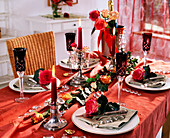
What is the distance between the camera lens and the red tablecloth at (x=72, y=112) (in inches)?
39.0

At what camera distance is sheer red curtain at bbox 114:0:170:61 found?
14.0ft

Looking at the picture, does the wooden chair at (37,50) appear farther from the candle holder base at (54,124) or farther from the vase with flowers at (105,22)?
the candle holder base at (54,124)

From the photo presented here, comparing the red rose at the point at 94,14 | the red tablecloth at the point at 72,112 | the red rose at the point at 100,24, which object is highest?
the red rose at the point at 94,14

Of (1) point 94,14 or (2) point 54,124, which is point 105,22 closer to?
(1) point 94,14

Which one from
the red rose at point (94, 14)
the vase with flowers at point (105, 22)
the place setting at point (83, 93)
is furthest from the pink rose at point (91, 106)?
the red rose at point (94, 14)

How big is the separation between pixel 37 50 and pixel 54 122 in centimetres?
113

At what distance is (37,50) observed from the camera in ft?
6.77

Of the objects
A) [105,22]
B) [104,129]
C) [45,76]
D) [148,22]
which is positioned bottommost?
[104,129]

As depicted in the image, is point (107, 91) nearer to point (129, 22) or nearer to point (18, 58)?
point (18, 58)

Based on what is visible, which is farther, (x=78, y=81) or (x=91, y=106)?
(x=78, y=81)

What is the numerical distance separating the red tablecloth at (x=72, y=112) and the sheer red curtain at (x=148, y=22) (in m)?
3.08

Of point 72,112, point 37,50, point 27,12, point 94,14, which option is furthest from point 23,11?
point 72,112

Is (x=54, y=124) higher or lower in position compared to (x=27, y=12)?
lower

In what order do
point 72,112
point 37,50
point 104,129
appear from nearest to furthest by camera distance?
point 104,129
point 72,112
point 37,50
